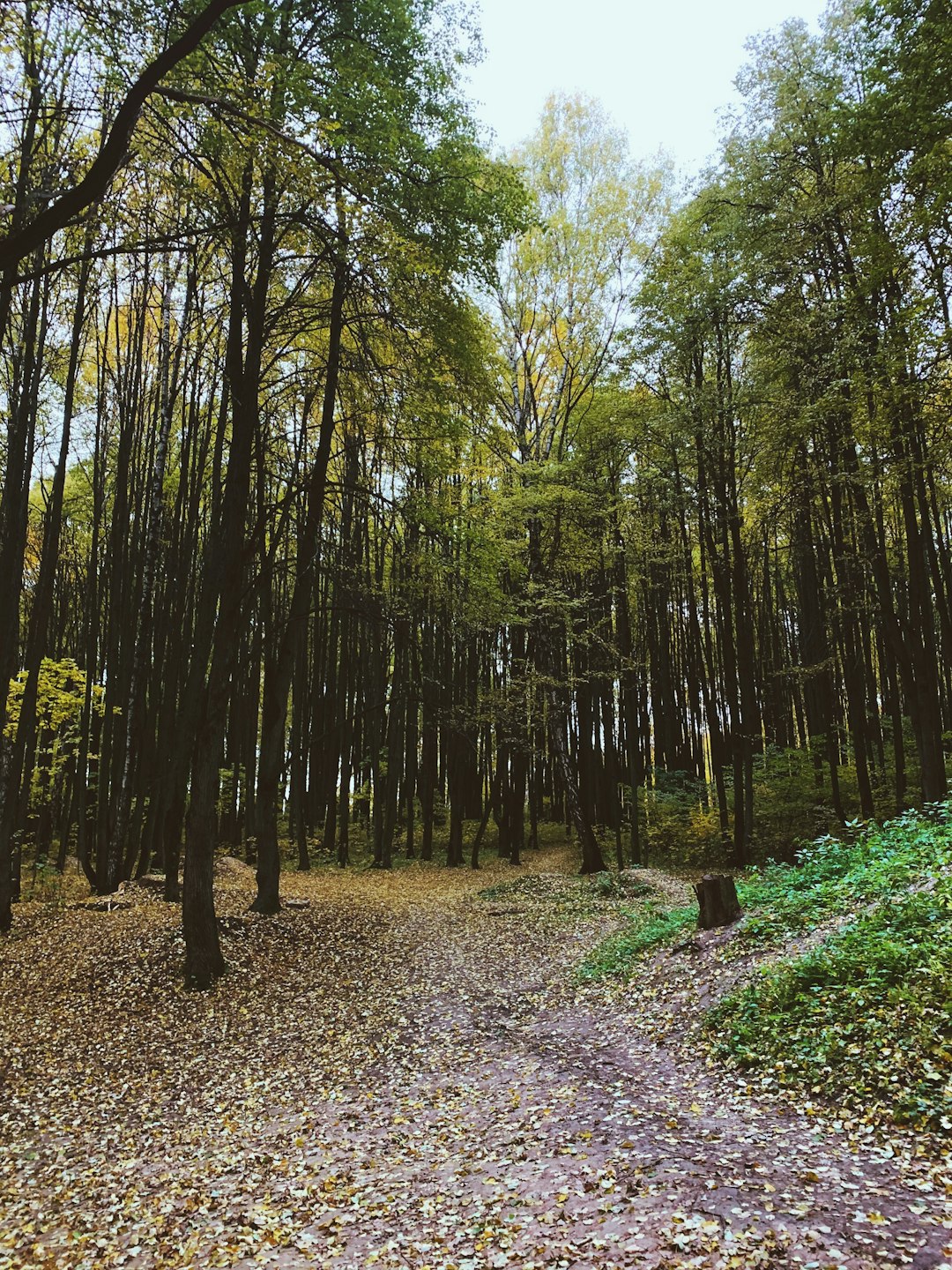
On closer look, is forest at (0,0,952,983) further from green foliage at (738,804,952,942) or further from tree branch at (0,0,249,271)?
green foliage at (738,804,952,942)

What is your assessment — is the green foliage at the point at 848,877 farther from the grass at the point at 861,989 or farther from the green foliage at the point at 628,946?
the green foliage at the point at 628,946

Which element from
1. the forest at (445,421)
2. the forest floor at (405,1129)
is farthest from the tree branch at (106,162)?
the forest floor at (405,1129)

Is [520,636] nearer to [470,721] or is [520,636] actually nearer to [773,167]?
[470,721]

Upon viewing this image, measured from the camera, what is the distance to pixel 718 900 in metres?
7.40

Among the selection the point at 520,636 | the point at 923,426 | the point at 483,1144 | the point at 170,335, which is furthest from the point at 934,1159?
the point at 520,636

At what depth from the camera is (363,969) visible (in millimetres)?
8844

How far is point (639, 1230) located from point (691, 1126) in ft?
3.82

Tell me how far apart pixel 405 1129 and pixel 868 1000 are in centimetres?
319

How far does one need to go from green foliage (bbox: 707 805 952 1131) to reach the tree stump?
673 millimetres

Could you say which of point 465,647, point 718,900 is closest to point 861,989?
point 718,900

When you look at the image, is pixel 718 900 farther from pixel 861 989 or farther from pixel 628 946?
pixel 861 989

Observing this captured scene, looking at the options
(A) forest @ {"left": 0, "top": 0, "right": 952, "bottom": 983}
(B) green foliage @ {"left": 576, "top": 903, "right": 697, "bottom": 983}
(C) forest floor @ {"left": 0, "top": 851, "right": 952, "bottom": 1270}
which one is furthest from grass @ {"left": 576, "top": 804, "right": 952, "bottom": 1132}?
(A) forest @ {"left": 0, "top": 0, "right": 952, "bottom": 983}

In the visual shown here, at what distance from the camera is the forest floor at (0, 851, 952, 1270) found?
316 centimetres

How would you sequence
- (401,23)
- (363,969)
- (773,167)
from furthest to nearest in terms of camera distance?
1. (773,167)
2. (363,969)
3. (401,23)
